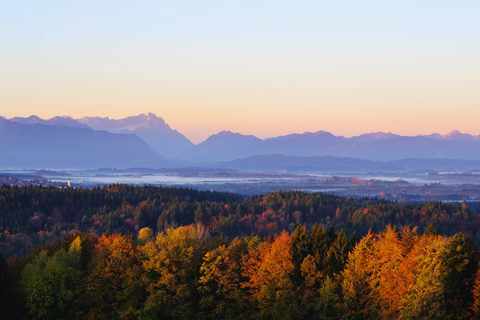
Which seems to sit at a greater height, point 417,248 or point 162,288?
point 417,248

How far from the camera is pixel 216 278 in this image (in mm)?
77625

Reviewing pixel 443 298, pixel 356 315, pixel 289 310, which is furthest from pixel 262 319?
pixel 443 298

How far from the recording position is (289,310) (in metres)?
72.0

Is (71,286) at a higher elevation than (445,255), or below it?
below

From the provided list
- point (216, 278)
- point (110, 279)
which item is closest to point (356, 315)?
point (216, 278)

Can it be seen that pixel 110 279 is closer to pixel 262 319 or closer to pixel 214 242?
pixel 214 242

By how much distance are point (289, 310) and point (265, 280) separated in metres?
4.86

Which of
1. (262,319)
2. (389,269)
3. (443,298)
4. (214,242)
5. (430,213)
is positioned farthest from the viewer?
(430,213)

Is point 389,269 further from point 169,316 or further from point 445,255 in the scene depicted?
point 169,316

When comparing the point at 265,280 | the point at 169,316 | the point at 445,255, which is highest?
the point at 445,255

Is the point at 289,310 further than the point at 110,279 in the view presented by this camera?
No

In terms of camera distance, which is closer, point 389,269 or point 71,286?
point 389,269

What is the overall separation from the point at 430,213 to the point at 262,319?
12964cm

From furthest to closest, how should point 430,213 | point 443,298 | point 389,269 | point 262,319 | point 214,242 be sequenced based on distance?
point 430,213 → point 214,242 → point 262,319 → point 389,269 → point 443,298
